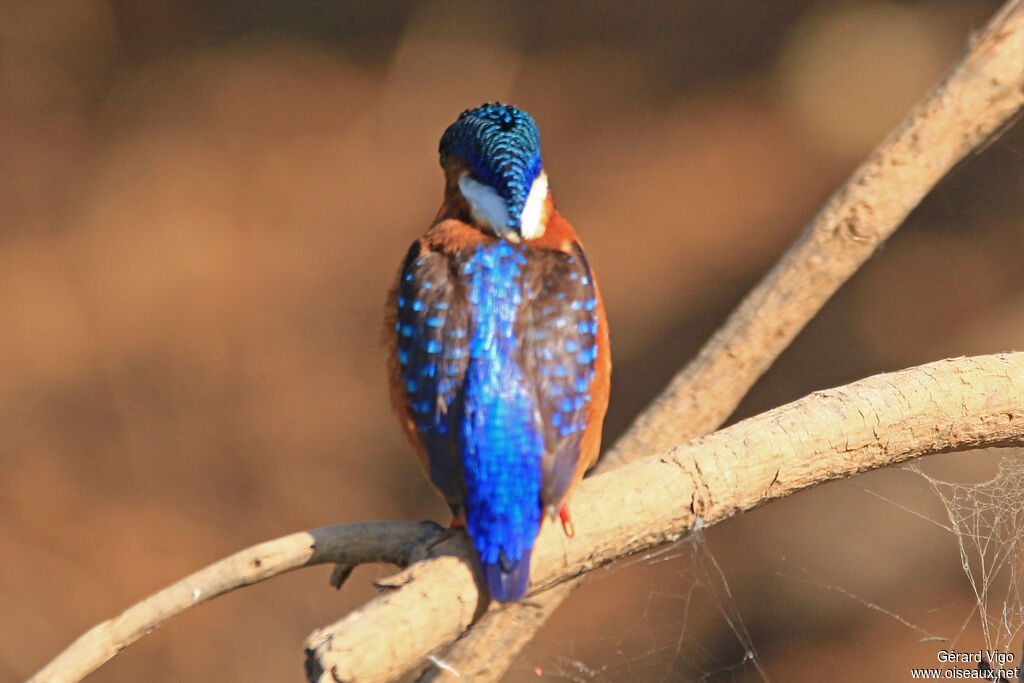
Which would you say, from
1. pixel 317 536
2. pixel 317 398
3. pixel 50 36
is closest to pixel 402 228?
pixel 317 398

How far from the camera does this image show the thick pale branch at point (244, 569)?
1.58 metres

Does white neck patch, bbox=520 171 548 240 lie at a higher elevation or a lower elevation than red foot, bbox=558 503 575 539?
higher

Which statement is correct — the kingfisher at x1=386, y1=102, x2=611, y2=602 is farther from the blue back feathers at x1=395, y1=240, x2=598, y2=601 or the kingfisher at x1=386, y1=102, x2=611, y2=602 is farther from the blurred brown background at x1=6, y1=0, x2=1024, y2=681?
the blurred brown background at x1=6, y1=0, x2=1024, y2=681

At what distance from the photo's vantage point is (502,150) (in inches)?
72.2

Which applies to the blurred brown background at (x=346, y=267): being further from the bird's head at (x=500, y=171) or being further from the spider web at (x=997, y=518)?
the bird's head at (x=500, y=171)

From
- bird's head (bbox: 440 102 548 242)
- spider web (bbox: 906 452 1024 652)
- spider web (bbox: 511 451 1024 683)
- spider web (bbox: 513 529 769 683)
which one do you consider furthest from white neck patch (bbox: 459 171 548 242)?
spider web (bbox: 513 529 769 683)

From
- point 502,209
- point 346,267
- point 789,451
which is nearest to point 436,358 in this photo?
point 502,209

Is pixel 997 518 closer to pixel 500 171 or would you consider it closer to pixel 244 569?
pixel 500 171

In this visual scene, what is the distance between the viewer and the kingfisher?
159 cm

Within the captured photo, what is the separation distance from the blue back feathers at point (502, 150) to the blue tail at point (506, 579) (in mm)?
638

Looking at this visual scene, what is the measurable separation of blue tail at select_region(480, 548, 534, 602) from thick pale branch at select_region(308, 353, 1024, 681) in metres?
0.10

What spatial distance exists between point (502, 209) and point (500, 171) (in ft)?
0.23

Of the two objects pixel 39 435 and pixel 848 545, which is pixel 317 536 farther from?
pixel 39 435

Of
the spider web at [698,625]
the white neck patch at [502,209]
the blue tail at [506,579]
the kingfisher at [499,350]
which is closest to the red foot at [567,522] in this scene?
the kingfisher at [499,350]
